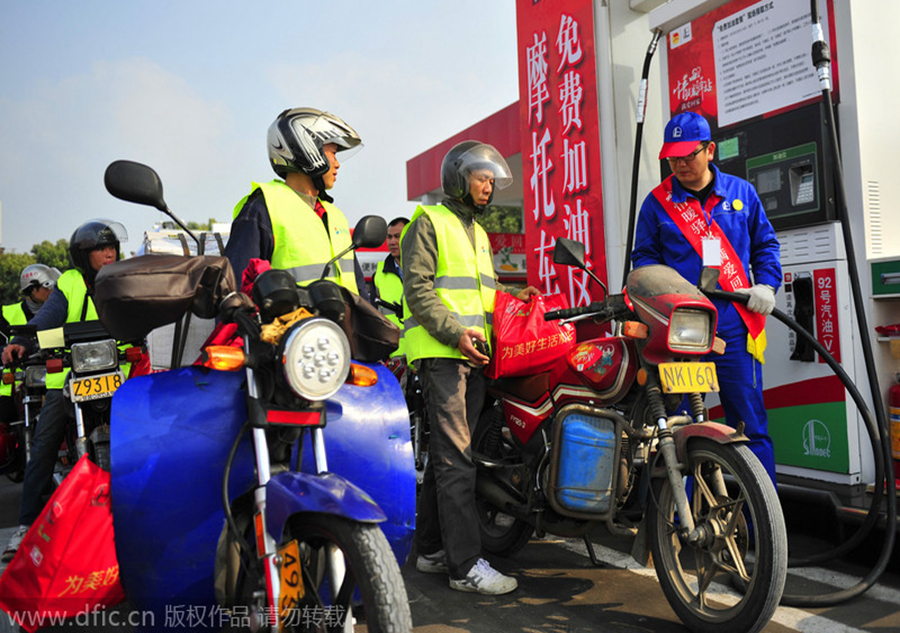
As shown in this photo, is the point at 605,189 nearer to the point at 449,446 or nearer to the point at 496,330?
the point at 496,330

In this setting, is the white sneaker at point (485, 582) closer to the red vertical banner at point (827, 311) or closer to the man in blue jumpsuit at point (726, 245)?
the man in blue jumpsuit at point (726, 245)

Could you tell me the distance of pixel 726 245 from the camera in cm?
366

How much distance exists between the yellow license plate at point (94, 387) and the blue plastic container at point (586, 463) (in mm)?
2378

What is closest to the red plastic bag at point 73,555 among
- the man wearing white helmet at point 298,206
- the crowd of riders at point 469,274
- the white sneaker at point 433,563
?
the man wearing white helmet at point 298,206

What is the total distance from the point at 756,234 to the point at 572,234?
2.49 metres

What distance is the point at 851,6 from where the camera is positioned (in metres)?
3.98

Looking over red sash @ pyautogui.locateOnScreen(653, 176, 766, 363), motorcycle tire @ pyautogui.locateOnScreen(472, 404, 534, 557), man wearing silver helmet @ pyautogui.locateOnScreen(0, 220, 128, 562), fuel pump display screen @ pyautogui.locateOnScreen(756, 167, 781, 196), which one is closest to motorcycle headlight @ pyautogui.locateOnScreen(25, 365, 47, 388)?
man wearing silver helmet @ pyautogui.locateOnScreen(0, 220, 128, 562)

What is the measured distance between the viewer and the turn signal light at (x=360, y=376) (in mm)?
2359

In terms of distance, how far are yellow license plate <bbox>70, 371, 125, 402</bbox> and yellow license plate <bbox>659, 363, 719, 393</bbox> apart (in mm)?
2798

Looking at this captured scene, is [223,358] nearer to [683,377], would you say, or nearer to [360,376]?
[360,376]

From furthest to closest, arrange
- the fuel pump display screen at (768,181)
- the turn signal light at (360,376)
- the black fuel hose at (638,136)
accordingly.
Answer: the black fuel hose at (638,136), the fuel pump display screen at (768,181), the turn signal light at (360,376)

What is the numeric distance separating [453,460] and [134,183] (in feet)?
6.29

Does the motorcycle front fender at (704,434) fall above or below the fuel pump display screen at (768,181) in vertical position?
below

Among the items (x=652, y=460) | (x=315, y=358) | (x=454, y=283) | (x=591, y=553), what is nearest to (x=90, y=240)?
(x=454, y=283)
